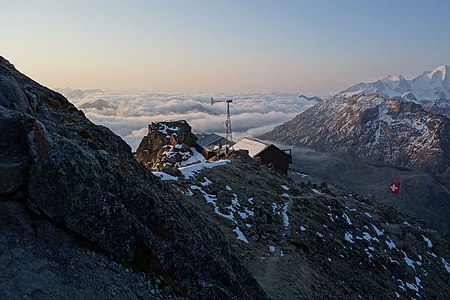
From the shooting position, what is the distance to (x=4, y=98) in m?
12.6

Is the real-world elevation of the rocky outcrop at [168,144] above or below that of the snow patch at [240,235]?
below

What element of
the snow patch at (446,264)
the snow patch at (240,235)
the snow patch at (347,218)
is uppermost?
the snow patch at (240,235)

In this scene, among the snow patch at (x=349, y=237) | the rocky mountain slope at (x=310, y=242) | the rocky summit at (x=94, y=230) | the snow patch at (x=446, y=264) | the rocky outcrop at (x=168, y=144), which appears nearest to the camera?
the rocky summit at (x=94, y=230)

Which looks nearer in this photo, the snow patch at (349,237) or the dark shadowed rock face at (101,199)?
the dark shadowed rock face at (101,199)

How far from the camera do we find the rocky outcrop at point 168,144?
63934mm

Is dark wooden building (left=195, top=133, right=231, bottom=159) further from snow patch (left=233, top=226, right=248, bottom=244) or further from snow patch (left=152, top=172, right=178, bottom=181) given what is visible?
snow patch (left=233, top=226, right=248, bottom=244)

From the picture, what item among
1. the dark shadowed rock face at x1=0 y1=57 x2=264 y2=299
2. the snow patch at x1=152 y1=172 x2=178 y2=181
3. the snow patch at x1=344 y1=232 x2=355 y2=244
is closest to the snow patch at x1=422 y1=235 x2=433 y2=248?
the snow patch at x1=344 y1=232 x2=355 y2=244

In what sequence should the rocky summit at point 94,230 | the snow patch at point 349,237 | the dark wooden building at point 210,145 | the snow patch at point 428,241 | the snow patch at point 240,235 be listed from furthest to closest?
the dark wooden building at point 210,145 < the snow patch at point 428,241 < the snow patch at point 349,237 < the snow patch at point 240,235 < the rocky summit at point 94,230

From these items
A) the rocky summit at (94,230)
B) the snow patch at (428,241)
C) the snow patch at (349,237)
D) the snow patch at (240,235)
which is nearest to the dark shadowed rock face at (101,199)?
the rocky summit at (94,230)

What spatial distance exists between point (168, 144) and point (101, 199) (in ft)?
198

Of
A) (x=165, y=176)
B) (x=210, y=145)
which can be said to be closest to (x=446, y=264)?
(x=165, y=176)

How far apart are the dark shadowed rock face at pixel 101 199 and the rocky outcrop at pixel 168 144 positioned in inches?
1885

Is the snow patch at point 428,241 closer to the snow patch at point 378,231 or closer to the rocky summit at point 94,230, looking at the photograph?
the snow patch at point 378,231

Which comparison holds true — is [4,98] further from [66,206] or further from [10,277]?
[10,277]
